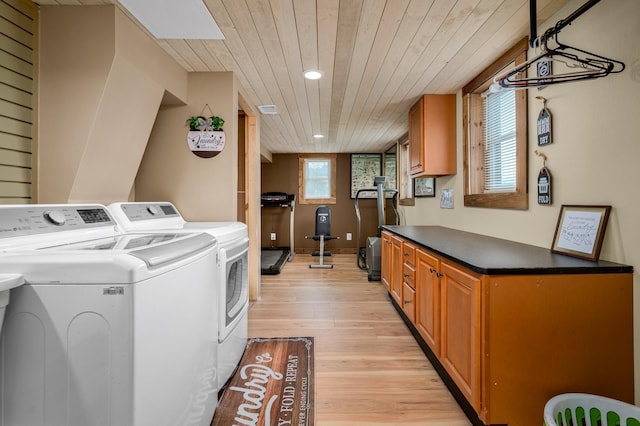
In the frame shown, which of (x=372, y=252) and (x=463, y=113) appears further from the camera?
(x=372, y=252)

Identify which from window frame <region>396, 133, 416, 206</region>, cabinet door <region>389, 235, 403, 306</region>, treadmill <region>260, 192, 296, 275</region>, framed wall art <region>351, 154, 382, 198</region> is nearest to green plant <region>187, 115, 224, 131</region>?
cabinet door <region>389, 235, 403, 306</region>

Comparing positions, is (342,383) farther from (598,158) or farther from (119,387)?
(598,158)

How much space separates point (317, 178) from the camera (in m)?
7.05

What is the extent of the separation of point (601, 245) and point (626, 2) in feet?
3.63

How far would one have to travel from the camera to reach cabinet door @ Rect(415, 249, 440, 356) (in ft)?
6.55

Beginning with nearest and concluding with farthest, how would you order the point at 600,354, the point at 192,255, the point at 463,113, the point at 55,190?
1. the point at 192,255
2. the point at 600,354
3. the point at 55,190
4. the point at 463,113

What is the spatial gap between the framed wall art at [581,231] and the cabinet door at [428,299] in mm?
657

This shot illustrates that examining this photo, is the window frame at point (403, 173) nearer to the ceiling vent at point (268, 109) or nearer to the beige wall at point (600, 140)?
the ceiling vent at point (268, 109)

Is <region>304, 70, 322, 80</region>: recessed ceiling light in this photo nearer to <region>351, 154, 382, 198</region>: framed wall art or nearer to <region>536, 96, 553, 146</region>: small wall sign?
<region>536, 96, 553, 146</region>: small wall sign

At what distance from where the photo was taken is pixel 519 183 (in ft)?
7.22

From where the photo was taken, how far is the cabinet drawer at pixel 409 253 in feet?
8.23

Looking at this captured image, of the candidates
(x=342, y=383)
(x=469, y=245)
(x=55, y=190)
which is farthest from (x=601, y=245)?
(x=55, y=190)

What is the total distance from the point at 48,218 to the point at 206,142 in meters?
1.49

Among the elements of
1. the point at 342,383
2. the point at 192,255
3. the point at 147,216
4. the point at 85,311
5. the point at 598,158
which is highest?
the point at 598,158
